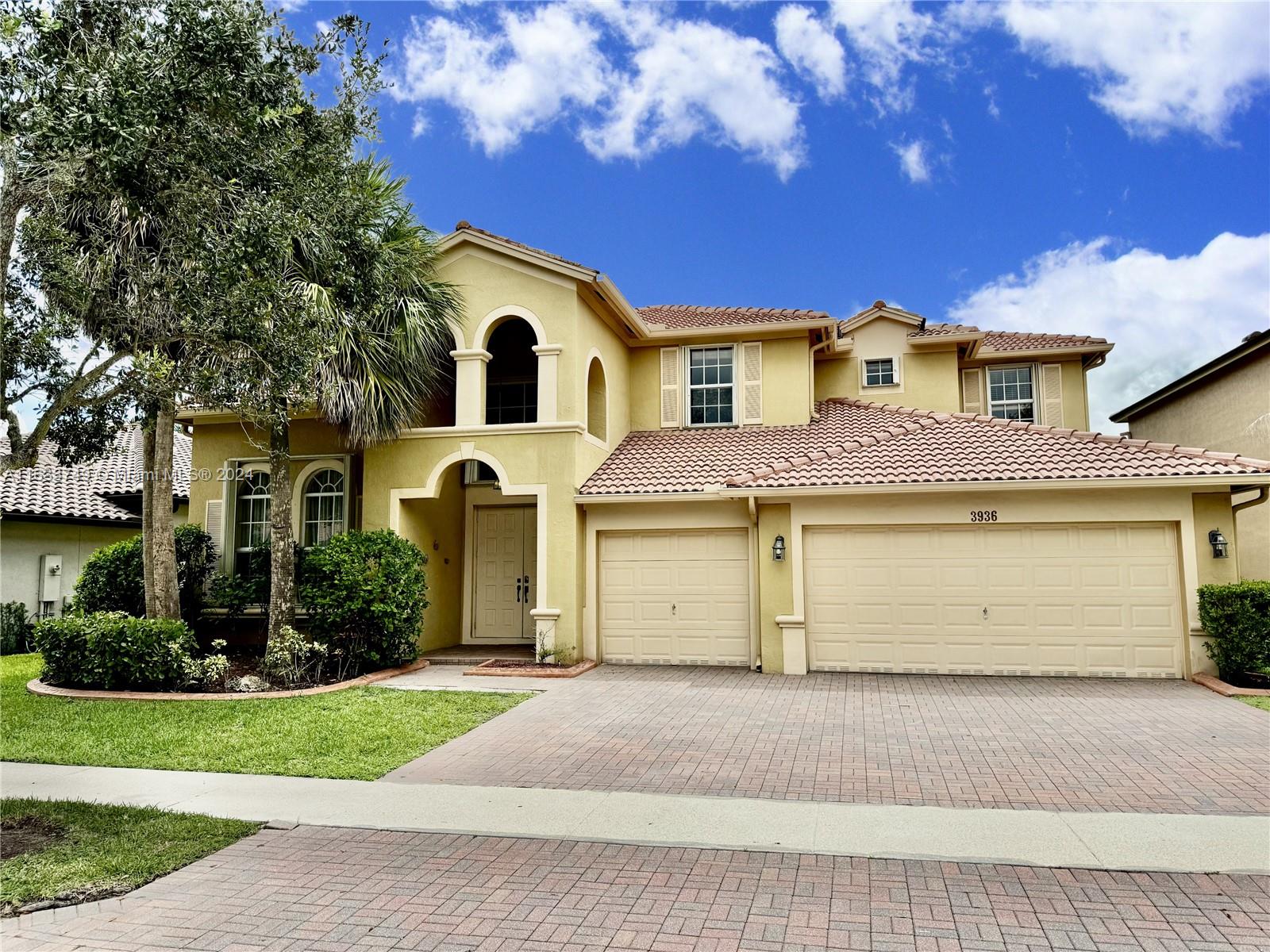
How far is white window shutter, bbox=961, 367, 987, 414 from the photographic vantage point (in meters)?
21.7

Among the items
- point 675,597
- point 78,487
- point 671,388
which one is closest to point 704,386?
point 671,388

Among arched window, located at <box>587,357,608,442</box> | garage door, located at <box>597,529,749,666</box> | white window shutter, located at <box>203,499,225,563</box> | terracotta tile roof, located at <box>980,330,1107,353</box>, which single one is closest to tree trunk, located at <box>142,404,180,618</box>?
white window shutter, located at <box>203,499,225,563</box>

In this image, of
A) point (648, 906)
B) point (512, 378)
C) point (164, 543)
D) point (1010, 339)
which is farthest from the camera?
point (1010, 339)

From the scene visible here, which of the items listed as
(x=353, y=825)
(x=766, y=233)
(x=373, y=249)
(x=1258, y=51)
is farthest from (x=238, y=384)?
(x=766, y=233)

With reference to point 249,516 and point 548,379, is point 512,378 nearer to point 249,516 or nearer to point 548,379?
point 548,379

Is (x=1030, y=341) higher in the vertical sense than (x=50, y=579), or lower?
higher

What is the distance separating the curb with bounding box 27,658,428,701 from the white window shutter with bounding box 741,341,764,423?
9120 millimetres

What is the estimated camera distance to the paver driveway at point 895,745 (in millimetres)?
7039

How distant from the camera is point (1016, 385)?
21688mm

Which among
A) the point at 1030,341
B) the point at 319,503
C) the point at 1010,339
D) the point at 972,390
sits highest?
the point at 1010,339

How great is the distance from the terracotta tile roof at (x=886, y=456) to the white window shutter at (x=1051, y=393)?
613cm

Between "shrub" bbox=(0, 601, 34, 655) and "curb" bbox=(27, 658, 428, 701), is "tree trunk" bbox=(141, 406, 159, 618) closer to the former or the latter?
"curb" bbox=(27, 658, 428, 701)

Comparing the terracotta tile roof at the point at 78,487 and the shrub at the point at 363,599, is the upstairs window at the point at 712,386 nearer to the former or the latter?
the shrub at the point at 363,599

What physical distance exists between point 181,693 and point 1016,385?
785 inches
